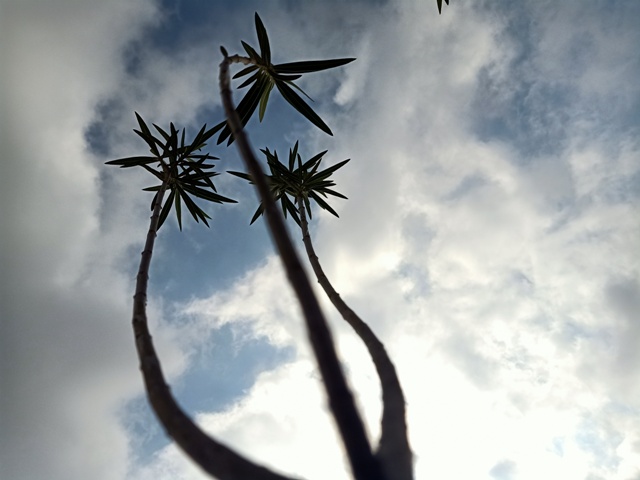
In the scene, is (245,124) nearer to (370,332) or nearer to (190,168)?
(190,168)

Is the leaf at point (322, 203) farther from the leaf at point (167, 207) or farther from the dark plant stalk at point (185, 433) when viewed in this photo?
the dark plant stalk at point (185, 433)

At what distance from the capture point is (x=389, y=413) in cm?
253

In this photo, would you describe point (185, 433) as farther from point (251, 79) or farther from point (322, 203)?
point (322, 203)

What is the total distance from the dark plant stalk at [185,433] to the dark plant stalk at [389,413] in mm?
617

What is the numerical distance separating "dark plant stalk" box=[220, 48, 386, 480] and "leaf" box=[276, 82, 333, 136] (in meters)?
4.12

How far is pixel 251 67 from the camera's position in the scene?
6.09m

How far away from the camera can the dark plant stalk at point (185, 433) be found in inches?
73.4

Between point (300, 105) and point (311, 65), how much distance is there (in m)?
0.71

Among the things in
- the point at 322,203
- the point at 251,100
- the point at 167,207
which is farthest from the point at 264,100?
the point at 322,203

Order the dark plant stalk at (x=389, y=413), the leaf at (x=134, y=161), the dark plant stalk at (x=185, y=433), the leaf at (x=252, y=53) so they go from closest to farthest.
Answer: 1. the dark plant stalk at (x=185, y=433)
2. the dark plant stalk at (x=389, y=413)
3. the leaf at (x=252, y=53)
4. the leaf at (x=134, y=161)

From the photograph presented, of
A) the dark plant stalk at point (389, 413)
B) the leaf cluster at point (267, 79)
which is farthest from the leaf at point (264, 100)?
the dark plant stalk at point (389, 413)

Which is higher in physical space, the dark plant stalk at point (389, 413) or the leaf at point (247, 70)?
the leaf at point (247, 70)

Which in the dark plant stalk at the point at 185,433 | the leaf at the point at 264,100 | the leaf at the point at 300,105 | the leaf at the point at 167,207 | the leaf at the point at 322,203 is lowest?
the dark plant stalk at the point at 185,433

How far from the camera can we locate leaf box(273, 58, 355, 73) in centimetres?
593
